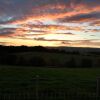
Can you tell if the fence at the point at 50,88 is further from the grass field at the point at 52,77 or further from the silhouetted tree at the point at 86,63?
the silhouetted tree at the point at 86,63

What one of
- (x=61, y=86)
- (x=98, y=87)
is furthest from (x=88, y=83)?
(x=98, y=87)

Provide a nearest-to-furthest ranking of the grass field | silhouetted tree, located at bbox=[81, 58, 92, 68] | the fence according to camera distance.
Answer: the fence → the grass field → silhouetted tree, located at bbox=[81, 58, 92, 68]

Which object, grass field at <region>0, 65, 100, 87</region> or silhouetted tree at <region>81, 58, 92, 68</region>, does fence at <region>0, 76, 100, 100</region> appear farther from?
silhouetted tree at <region>81, 58, 92, 68</region>

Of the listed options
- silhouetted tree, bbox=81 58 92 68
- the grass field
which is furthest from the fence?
silhouetted tree, bbox=81 58 92 68

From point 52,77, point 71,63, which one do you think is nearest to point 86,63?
point 71,63

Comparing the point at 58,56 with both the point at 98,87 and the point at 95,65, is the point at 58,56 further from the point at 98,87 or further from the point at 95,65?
the point at 98,87

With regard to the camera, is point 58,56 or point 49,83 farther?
point 58,56

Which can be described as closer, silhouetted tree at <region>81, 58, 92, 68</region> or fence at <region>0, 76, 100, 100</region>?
fence at <region>0, 76, 100, 100</region>

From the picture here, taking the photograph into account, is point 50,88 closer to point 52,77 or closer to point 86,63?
point 52,77

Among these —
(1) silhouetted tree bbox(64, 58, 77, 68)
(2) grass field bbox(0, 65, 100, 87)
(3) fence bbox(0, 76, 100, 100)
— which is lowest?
(3) fence bbox(0, 76, 100, 100)

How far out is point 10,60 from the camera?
1775 inches

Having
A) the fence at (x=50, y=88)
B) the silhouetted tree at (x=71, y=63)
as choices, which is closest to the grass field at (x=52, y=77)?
the fence at (x=50, y=88)

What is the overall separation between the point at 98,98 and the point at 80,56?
3003 centimetres

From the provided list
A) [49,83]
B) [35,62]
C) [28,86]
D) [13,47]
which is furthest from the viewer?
[13,47]
